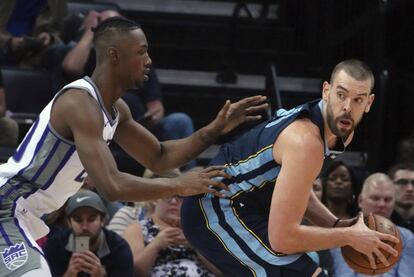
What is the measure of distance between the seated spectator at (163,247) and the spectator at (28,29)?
2.28 meters

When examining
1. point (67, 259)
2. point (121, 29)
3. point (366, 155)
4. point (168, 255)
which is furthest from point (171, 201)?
point (366, 155)

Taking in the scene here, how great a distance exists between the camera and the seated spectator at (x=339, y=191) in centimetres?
747

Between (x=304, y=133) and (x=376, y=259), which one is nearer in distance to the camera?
(x=304, y=133)

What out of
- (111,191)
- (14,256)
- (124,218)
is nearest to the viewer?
(14,256)

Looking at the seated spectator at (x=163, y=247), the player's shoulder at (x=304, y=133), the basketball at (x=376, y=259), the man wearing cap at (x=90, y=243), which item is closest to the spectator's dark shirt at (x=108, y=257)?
the man wearing cap at (x=90, y=243)

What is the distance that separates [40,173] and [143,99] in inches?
148

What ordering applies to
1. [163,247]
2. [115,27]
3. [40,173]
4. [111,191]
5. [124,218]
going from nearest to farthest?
[111,191] → [40,173] → [115,27] → [163,247] → [124,218]

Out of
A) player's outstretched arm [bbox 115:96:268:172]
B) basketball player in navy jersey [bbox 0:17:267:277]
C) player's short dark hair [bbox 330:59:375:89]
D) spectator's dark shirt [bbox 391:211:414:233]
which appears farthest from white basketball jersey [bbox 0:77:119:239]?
spectator's dark shirt [bbox 391:211:414:233]

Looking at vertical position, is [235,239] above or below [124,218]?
above

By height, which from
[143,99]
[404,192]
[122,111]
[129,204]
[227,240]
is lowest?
[129,204]

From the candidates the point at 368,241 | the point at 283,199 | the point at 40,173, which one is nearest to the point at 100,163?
the point at 40,173

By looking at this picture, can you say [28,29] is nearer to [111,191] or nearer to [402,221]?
[402,221]

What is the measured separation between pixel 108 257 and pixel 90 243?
147 mm

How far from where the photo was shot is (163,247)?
6500 mm
